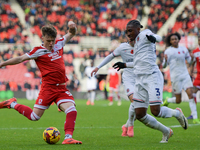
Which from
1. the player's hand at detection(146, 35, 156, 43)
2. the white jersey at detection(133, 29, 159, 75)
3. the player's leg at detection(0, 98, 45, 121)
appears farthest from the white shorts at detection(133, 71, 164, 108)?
the player's leg at detection(0, 98, 45, 121)

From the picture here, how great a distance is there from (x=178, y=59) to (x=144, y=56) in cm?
447

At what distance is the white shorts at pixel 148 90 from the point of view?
5531 millimetres

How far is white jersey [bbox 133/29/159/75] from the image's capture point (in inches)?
223

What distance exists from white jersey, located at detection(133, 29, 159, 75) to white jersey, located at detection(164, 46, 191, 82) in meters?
4.27

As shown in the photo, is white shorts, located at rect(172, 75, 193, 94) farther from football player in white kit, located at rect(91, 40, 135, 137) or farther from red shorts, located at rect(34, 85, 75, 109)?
red shorts, located at rect(34, 85, 75, 109)

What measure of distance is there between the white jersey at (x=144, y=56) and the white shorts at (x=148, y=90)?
102 millimetres

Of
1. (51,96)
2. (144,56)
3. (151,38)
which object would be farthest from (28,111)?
(151,38)

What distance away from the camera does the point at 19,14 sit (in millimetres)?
31938

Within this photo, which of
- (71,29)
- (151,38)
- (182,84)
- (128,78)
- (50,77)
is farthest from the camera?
(182,84)

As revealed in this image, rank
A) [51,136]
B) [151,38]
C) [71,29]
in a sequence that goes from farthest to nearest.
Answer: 1. [71,29]
2. [51,136]
3. [151,38]

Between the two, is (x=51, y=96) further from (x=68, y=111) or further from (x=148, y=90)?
(x=148, y=90)

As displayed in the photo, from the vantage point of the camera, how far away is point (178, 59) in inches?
389

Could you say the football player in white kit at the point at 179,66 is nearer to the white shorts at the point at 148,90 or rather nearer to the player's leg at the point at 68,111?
the white shorts at the point at 148,90

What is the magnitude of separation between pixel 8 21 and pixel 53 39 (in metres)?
25.8
